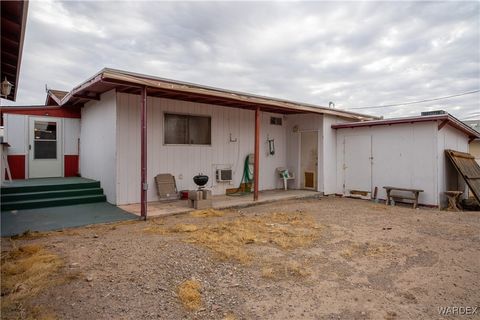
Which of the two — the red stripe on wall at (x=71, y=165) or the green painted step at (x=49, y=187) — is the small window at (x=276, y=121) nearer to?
the green painted step at (x=49, y=187)

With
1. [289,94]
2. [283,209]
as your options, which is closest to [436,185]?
[283,209]

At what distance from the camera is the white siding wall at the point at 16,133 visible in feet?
24.4

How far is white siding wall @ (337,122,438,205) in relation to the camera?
288 inches

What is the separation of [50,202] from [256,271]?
5.20 m

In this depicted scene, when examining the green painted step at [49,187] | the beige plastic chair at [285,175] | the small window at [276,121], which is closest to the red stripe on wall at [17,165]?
the green painted step at [49,187]

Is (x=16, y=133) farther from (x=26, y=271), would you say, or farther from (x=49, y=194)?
(x=26, y=271)

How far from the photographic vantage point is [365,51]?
11.6 metres

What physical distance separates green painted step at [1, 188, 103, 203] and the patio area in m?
1.11

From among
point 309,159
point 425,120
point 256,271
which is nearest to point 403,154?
point 425,120

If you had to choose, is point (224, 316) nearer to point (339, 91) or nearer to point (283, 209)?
point (283, 209)

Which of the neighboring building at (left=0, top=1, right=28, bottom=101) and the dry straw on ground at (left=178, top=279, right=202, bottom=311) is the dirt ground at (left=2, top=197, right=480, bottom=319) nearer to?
the dry straw on ground at (left=178, top=279, right=202, bottom=311)

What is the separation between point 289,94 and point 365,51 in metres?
9.38

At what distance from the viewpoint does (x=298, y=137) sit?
9.73 m

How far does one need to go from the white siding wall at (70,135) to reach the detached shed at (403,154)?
8.44 m
